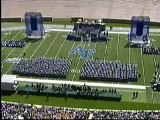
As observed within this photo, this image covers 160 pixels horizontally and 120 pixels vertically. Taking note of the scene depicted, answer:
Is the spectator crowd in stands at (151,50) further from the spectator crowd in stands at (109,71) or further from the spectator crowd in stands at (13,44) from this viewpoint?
the spectator crowd in stands at (13,44)

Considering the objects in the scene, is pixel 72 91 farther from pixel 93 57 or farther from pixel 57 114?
pixel 93 57

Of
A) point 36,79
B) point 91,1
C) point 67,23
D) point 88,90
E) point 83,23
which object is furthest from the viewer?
point 91,1

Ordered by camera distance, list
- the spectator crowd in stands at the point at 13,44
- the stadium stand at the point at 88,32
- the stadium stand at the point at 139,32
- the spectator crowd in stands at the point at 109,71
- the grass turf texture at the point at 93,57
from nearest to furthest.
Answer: the grass turf texture at the point at 93,57
the spectator crowd in stands at the point at 109,71
the spectator crowd in stands at the point at 13,44
the stadium stand at the point at 139,32
the stadium stand at the point at 88,32

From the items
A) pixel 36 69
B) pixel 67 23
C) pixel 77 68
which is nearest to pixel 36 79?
pixel 36 69

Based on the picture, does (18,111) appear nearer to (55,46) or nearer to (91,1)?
(55,46)

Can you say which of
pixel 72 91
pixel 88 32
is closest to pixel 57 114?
pixel 72 91

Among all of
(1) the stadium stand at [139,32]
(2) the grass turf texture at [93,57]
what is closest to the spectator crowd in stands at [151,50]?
(2) the grass turf texture at [93,57]

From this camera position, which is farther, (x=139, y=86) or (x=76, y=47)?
(x=76, y=47)
